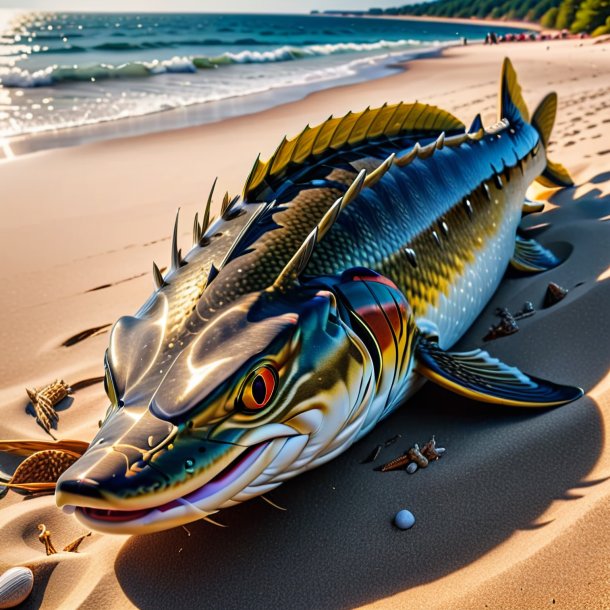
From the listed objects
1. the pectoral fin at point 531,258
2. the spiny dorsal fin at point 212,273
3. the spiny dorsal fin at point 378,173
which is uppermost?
the spiny dorsal fin at point 378,173

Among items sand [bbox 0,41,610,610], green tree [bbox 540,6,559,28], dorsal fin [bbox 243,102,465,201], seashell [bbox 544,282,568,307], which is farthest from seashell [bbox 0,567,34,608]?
green tree [bbox 540,6,559,28]

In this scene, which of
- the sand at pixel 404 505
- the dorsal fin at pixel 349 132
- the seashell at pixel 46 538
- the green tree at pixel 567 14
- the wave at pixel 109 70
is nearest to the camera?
the sand at pixel 404 505

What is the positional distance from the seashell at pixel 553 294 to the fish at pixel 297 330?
37 cm

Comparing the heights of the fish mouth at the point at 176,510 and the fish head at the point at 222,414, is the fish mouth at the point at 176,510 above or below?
below

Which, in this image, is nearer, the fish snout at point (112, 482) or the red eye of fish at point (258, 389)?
the fish snout at point (112, 482)

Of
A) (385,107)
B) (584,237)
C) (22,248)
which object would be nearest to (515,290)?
(584,237)

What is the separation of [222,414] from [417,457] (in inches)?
38.2

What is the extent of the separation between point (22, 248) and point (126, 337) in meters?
3.87

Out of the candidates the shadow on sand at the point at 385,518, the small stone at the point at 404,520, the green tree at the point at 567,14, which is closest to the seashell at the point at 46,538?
the shadow on sand at the point at 385,518

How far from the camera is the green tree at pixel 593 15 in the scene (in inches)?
1428

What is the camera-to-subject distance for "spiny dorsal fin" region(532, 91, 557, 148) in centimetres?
469

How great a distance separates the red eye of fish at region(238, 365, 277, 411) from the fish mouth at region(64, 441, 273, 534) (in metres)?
0.14

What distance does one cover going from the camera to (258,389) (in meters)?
1.90

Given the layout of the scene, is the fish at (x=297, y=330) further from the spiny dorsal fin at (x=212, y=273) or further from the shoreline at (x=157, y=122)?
the shoreline at (x=157, y=122)
